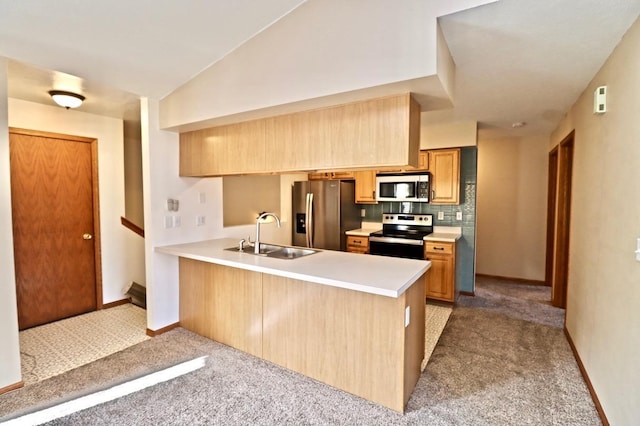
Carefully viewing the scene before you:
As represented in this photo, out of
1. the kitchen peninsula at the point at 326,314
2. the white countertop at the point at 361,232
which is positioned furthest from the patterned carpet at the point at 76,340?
the white countertop at the point at 361,232

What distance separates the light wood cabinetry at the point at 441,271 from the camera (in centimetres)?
406

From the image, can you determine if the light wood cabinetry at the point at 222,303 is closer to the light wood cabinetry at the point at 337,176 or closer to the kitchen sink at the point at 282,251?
the kitchen sink at the point at 282,251

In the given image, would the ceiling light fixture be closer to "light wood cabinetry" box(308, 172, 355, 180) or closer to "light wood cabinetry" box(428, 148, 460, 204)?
"light wood cabinetry" box(308, 172, 355, 180)

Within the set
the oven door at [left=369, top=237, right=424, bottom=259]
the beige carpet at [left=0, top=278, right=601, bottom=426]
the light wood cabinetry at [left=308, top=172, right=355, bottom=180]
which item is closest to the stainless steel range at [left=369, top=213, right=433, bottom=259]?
the oven door at [left=369, top=237, right=424, bottom=259]

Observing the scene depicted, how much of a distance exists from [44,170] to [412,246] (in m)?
4.33

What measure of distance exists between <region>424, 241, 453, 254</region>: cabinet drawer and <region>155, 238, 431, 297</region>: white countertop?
5.28 ft

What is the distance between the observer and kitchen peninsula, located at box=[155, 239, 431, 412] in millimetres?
2107

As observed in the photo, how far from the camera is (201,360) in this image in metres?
2.75

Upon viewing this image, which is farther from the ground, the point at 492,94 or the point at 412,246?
the point at 492,94

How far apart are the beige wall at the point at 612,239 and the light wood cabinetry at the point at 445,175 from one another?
1.51 m

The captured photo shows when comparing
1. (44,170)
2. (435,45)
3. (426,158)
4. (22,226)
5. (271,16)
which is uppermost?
(271,16)

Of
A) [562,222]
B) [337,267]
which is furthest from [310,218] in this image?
[562,222]

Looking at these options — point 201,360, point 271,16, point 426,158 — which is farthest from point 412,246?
point 271,16

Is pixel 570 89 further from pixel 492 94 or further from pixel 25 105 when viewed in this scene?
pixel 25 105
